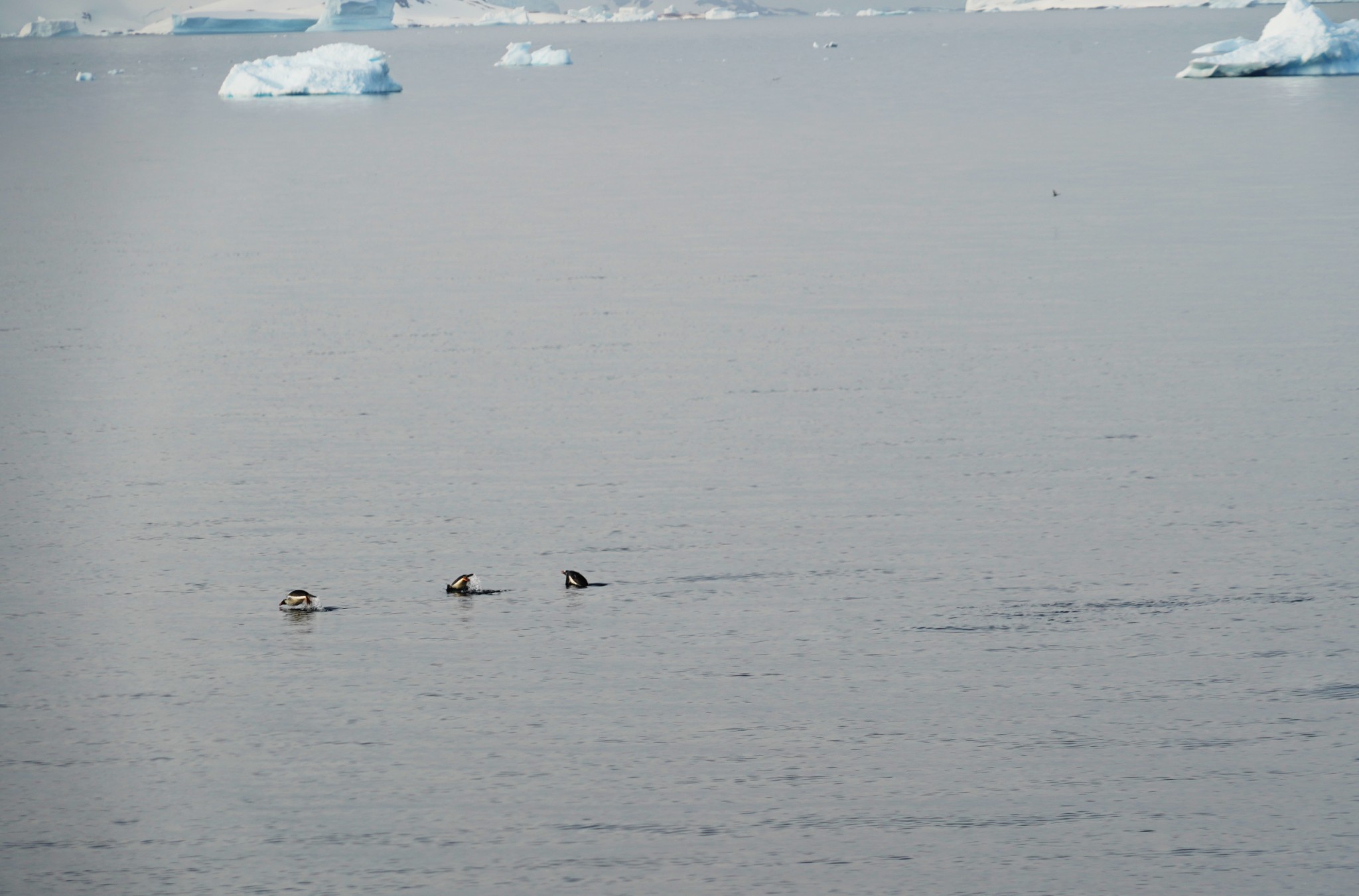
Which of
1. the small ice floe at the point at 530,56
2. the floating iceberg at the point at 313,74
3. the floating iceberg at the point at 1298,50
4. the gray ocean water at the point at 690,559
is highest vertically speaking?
the small ice floe at the point at 530,56

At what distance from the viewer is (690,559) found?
10758mm

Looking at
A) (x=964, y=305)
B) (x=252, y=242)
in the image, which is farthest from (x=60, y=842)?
(x=252, y=242)

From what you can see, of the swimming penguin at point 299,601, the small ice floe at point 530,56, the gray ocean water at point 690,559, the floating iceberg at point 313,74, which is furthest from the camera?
the small ice floe at point 530,56

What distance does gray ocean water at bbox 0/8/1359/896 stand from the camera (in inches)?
287

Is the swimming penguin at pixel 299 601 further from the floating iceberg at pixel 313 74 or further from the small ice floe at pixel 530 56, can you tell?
the small ice floe at pixel 530 56

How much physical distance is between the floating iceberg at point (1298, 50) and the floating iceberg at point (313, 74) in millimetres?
37870

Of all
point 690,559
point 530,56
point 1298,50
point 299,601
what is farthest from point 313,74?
point 299,601

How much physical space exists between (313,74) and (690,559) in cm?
7317

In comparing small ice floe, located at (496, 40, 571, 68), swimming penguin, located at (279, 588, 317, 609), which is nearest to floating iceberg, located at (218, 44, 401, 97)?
small ice floe, located at (496, 40, 571, 68)

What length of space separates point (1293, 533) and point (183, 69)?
140 metres

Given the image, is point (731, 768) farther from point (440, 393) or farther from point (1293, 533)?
point (440, 393)

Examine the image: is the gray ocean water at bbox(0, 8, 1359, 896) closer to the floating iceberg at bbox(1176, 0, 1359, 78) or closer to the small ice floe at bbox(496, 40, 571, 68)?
the floating iceberg at bbox(1176, 0, 1359, 78)

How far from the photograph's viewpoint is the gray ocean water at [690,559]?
23.9 ft

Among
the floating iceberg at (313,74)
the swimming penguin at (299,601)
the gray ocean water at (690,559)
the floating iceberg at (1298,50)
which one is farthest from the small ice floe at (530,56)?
the swimming penguin at (299,601)
